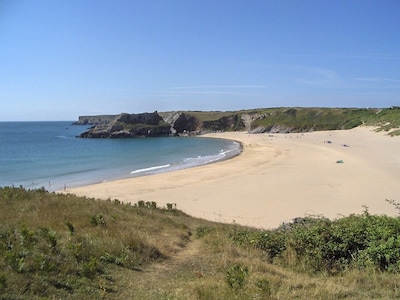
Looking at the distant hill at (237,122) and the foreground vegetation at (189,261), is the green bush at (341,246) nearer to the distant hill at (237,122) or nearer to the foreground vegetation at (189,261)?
the foreground vegetation at (189,261)

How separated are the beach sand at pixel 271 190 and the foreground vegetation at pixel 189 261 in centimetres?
665

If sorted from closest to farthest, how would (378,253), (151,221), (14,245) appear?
(14,245), (378,253), (151,221)

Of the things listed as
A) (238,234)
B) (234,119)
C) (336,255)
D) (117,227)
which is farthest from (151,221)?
(234,119)

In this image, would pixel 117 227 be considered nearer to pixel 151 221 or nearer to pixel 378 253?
pixel 151 221

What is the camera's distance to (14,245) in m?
6.04

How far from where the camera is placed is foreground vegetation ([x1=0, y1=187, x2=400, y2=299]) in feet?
16.8

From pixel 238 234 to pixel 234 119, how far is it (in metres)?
121

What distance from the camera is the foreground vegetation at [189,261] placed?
5.11m

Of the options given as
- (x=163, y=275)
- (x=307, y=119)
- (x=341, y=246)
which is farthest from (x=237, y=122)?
(x=163, y=275)

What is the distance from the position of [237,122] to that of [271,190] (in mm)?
104345

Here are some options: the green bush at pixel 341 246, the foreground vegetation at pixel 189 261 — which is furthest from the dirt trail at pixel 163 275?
the green bush at pixel 341 246

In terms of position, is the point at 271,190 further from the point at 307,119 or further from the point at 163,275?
the point at 307,119

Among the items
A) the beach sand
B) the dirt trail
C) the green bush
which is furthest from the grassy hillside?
the dirt trail

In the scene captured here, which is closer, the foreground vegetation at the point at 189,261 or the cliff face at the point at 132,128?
the foreground vegetation at the point at 189,261
